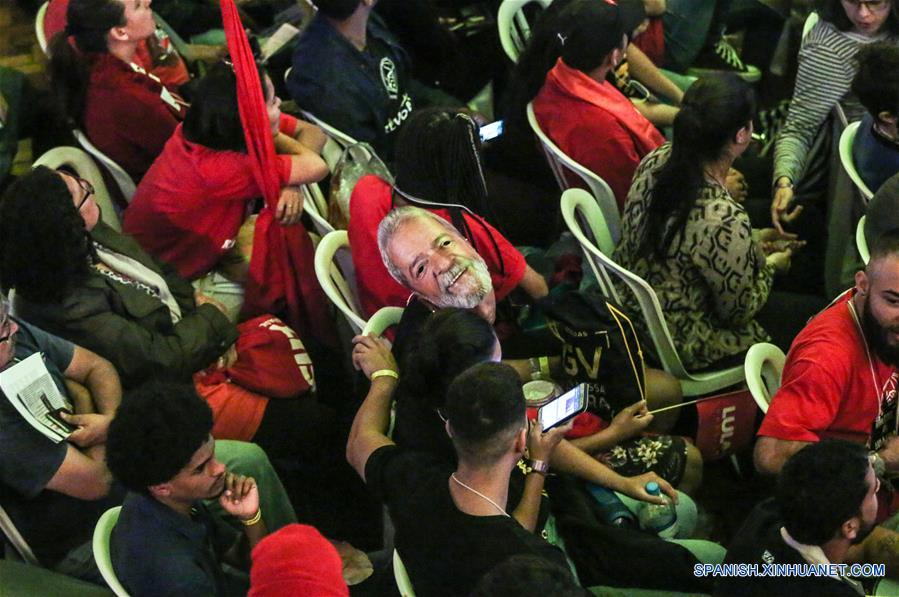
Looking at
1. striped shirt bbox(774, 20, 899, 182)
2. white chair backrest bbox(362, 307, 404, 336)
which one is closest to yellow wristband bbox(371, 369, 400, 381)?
white chair backrest bbox(362, 307, 404, 336)

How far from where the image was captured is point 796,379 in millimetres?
2344

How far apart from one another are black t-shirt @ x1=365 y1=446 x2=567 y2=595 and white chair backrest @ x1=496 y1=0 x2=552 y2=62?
231cm

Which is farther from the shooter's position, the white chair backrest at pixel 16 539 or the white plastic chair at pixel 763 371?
the white plastic chair at pixel 763 371

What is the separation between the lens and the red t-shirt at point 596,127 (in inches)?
134

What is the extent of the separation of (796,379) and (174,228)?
5.71 ft

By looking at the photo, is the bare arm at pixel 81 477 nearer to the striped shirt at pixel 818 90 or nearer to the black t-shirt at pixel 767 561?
the black t-shirt at pixel 767 561

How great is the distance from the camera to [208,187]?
309 cm

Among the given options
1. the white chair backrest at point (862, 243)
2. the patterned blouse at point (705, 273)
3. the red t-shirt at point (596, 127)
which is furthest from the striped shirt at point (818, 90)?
the patterned blouse at point (705, 273)

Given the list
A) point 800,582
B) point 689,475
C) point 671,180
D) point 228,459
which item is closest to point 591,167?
point 671,180

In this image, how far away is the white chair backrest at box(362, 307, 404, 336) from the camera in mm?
2676

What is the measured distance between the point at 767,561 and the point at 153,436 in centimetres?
117

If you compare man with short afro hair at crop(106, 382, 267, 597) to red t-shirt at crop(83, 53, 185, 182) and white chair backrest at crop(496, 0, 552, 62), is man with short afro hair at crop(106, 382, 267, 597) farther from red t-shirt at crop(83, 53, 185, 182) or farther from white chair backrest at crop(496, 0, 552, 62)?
white chair backrest at crop(496, 0, 552, 62)

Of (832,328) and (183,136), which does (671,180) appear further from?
(183,136)

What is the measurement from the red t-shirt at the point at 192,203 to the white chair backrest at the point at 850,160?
5.15ft
